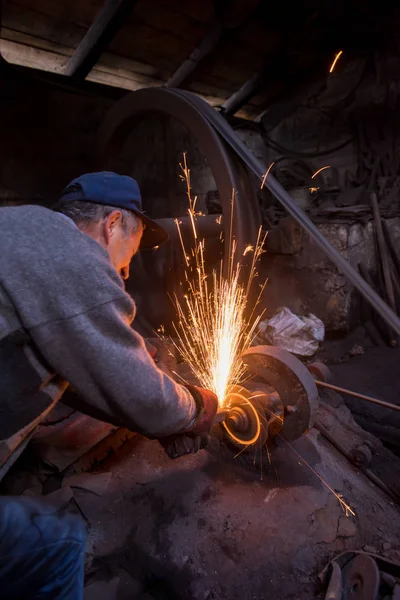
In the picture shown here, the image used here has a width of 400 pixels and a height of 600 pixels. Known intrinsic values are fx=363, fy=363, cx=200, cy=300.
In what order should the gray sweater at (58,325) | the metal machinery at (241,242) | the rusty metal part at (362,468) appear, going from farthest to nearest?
the rusty metal part at (362,468)
the metal machinery at (241,242)
the gray sweater at (58,325)

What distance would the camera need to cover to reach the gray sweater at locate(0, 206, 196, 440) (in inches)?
39.9

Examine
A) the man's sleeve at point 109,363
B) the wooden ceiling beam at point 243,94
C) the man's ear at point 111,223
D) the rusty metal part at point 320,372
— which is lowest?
the rusty metal part at point 320,372

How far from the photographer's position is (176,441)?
1615mm

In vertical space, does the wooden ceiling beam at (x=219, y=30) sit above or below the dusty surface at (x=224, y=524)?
above

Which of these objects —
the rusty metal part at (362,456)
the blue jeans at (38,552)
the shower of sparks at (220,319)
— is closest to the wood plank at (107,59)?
the shower of sparks at (220,319)

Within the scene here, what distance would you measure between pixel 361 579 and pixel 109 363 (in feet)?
5.01

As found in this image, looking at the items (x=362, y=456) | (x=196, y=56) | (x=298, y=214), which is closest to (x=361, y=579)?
(x=362, y=456)

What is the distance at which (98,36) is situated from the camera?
15.2 feet

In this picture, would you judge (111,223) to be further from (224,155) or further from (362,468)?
(224,155)

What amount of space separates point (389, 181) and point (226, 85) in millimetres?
3326

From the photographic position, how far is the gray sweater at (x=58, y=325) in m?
1.01

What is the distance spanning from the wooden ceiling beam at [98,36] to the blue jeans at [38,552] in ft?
16.8

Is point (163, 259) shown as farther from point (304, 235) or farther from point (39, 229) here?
point (39, 229)

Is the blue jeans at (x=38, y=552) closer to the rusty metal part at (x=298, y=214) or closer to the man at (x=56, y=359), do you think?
the man at (x=56, y=359)
